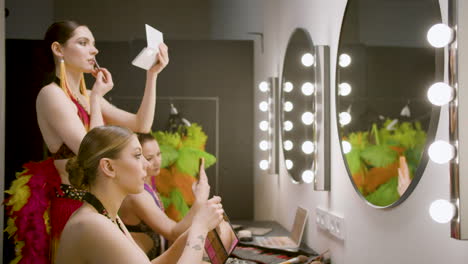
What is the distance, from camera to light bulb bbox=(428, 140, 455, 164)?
1.02m

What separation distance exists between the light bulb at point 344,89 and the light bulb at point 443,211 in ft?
2.54

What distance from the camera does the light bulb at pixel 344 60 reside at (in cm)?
179

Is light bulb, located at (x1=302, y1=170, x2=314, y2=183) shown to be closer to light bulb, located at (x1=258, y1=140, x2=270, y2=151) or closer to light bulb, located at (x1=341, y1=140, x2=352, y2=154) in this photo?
light bulb, located at (x1=341, y1=140, x2=352, y2=154)

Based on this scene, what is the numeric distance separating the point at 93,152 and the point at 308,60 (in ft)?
4.20

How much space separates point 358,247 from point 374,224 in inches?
7.0

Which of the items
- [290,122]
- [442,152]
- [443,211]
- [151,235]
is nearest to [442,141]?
→ [442,152]

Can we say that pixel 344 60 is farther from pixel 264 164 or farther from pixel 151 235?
pixel 264 164

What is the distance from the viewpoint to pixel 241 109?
11.4 feet

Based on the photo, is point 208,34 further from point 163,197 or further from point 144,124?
point 144,124

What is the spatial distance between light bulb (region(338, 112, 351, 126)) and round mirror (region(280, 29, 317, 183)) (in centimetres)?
27

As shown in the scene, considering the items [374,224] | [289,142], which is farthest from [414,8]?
[289,142]

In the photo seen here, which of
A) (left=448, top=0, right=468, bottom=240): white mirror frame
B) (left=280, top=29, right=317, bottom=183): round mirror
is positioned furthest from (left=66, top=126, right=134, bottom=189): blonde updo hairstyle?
(left=280, top=29, right=317, bottom=183): round mirror

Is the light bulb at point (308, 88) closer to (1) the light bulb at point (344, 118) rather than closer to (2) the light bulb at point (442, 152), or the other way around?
(1) the light bulb at point (344, 118)

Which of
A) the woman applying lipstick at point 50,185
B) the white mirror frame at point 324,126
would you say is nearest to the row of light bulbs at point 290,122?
the white mirror frame at point 324,126
